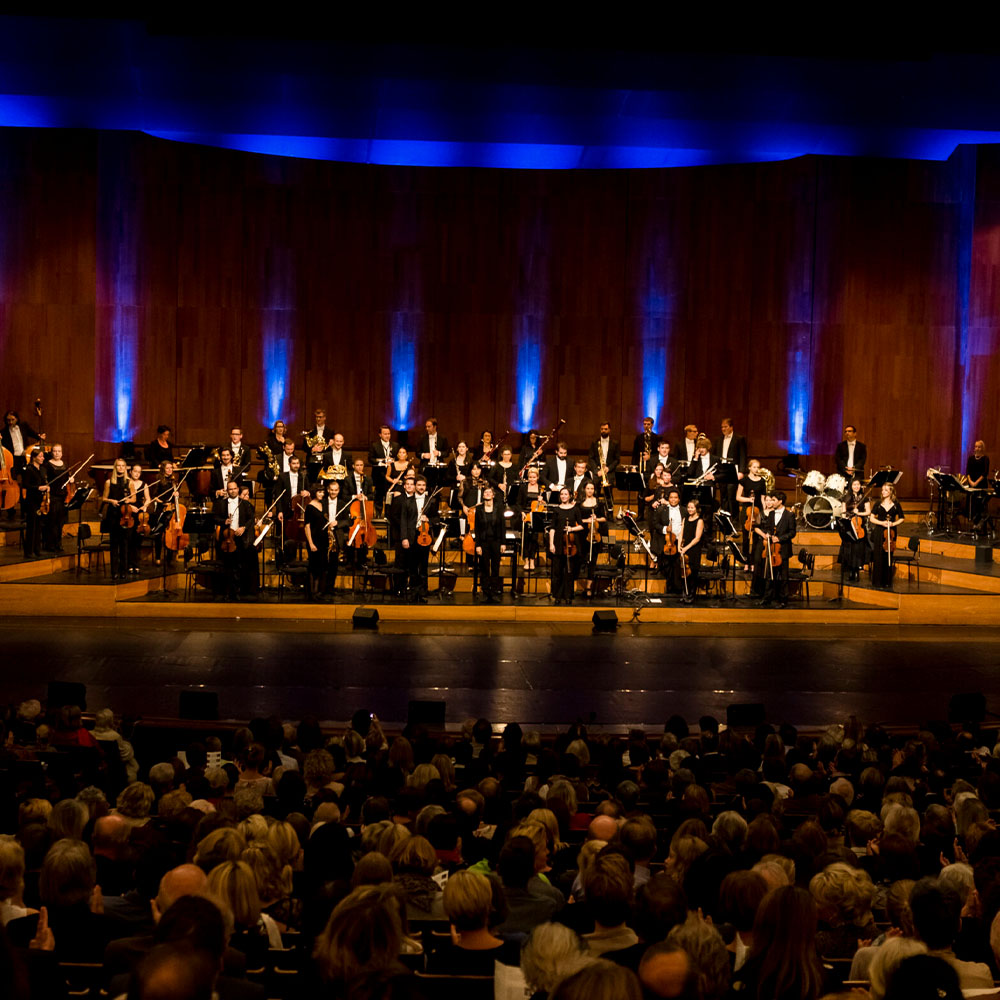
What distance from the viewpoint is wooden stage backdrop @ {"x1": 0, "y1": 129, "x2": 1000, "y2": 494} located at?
16.5m

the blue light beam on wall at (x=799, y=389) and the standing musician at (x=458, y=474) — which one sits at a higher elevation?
the blue light beam on wall at (x=799, y=389)

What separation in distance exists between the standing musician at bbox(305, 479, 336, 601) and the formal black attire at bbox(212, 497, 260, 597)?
58 cm

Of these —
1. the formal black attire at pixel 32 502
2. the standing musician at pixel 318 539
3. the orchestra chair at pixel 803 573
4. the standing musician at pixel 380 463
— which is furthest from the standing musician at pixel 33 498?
the orchestra chair at pixel 803 573

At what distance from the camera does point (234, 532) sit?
12.1 metres

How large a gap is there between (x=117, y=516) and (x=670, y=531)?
18.8ft

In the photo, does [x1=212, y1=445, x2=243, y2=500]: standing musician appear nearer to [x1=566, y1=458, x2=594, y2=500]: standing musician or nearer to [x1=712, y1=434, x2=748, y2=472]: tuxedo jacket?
[x1=566, y1=458, x2=594, y2=500]: standing musician

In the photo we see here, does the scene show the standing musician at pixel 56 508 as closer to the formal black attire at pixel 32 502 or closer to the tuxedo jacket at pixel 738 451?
the formal black attire at pixel 32 502

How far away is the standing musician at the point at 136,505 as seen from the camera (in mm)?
12234

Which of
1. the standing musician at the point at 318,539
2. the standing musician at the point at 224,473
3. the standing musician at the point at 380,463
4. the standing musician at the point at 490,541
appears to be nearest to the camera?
the standing musician at the point at 318,539

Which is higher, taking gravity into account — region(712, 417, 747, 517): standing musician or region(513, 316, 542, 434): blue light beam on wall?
region(513, 316, 542, 434): blue light beam on wall

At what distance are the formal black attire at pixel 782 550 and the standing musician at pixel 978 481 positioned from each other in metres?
3.34

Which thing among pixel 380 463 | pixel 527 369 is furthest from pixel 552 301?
pixel 380 463

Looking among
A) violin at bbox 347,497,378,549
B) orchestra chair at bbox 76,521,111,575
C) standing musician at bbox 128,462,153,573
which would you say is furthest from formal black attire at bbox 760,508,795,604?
orchestra chair at bbox 76,521,111,575

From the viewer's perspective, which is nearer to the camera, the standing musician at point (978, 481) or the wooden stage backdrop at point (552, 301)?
the standing musician at point (978, 481)
